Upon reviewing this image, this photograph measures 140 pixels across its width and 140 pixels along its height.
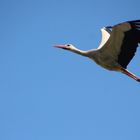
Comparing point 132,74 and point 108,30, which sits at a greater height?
point 108,30

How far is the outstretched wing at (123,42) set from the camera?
1866 cm

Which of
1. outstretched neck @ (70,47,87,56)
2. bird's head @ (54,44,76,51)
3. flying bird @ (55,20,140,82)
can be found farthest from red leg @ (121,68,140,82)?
bird's head @ (54,44,76,51)

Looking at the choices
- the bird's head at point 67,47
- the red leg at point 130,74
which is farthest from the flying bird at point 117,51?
the bird's head at point 67,47

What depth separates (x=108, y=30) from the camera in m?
20.7

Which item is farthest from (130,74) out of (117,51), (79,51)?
(79,51)

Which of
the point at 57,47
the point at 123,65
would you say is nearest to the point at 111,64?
the point at 123,65

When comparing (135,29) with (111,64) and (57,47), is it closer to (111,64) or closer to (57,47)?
(111,64)

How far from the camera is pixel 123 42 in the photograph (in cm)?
1916

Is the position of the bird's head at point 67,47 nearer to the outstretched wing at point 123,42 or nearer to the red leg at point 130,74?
the outstretched wing at point 123,42

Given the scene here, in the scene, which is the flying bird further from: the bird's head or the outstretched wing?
the bird's head

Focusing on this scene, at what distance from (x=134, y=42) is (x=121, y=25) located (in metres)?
0.62

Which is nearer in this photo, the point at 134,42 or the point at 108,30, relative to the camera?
the point at 134,42

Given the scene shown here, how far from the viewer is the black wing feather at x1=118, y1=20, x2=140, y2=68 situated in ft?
61.2

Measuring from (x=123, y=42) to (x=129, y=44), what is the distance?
147 millimetres
